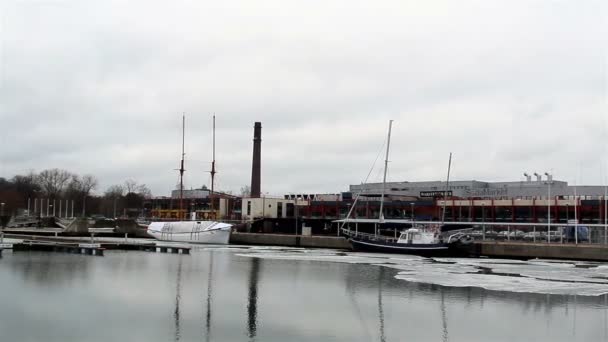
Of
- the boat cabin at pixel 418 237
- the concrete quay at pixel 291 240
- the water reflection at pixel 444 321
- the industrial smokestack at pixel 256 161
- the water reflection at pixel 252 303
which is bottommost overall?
the concrete quay at pixel 291 240

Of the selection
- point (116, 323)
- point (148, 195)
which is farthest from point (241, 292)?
point (148, 195)

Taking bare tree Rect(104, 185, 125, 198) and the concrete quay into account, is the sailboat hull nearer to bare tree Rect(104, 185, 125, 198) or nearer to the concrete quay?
the concrete quay

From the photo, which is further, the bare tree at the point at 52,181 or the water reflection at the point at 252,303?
the bare tree at the point at 52,181

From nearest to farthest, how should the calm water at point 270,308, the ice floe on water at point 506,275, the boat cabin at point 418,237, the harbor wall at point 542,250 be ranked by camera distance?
the calm water at point 270,308 → the ice floe on water at point 506,275 → the harbor wall at point 542,250 → the boat cabin at point 418,237

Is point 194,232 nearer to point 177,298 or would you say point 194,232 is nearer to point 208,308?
point 177,298

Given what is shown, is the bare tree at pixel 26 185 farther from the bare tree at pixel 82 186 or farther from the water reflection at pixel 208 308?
the water reflection at pixel 208 308

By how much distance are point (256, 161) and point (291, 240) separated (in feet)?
118

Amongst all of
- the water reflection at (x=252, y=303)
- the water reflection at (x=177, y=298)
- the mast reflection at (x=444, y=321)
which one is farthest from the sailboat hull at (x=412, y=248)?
the mast reflection at (x=444, y=321)

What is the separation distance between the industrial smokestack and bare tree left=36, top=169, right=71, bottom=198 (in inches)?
2637

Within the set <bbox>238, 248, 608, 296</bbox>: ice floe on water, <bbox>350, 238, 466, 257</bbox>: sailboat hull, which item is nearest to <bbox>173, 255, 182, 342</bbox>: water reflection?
<bbox>238, 248, 608, 296</bbox>: ice floe on water

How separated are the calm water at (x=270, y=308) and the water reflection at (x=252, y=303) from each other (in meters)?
0.04

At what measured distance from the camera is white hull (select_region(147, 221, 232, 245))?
86.3 meters

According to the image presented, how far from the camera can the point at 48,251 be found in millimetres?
62625

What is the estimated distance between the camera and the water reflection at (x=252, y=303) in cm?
2216
